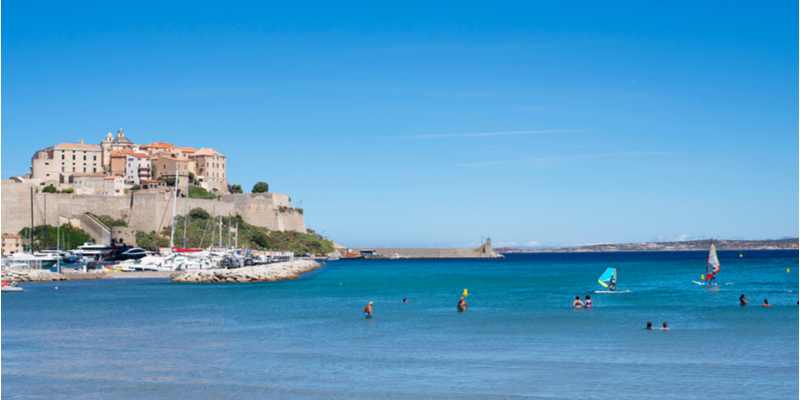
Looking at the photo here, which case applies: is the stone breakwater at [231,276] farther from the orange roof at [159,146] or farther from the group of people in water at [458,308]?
the orange roof at [159,146]

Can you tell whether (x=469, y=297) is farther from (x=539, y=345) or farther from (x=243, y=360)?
(x=243, y=360)

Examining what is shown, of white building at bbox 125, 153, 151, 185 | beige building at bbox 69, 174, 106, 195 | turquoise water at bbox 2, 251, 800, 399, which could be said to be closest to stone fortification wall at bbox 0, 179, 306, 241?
beige building at bbox 69, 174, 106, 195

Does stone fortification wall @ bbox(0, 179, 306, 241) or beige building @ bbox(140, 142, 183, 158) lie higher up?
beige building @ bbox(140, 142, 183, 158)

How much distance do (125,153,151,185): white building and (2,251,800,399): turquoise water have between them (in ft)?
216

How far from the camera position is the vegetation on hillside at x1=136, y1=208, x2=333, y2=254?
2965 inches

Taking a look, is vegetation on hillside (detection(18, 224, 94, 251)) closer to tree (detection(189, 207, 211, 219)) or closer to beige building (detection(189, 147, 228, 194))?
tree (detection(189, 207, 211, 219))

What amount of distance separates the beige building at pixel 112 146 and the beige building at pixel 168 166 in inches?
223

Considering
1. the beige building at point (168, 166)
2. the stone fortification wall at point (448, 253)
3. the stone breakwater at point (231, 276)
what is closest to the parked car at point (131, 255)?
the stone breakwater at point (231, 276)

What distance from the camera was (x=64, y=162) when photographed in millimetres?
93438

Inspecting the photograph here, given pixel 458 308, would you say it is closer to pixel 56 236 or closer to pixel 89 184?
pixel 56 236

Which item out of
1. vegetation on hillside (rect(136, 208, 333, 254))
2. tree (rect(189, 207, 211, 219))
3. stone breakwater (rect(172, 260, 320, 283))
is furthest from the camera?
tree (rect(189, 207, 211, 219))

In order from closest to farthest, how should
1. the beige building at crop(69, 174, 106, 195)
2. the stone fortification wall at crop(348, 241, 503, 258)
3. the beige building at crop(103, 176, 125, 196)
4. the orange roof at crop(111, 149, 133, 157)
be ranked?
1. the beige building at crop(103, 176, 125, 196)
2. the beige building at crop(69, 174, 106, 195)
3. the orange roof at crop(111, 149, 133, 157)
4. the stone fortification wall at crop(348, 241, 503, 258)

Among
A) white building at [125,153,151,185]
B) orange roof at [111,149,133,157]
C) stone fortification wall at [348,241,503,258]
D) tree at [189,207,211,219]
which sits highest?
orange roof at [111,149,133,157]

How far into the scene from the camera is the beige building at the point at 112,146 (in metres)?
98.8
